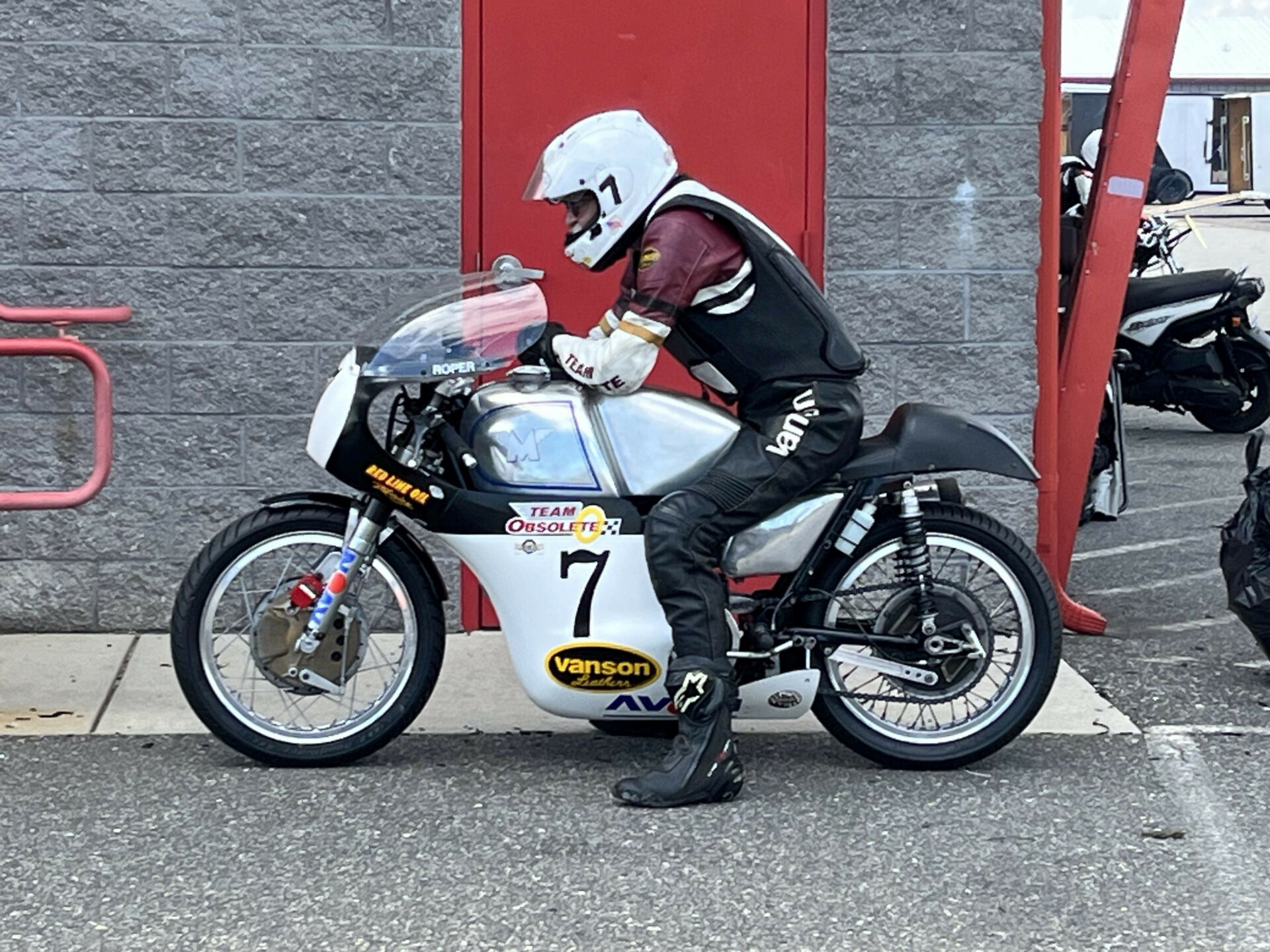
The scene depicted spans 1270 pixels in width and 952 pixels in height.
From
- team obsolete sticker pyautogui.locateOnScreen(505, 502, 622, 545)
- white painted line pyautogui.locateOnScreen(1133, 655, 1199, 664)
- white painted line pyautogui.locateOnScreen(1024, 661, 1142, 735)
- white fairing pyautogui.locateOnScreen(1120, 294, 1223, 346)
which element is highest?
team obsolete sticker pyautogui.locateOnScreen(505, 502, 622, 545)

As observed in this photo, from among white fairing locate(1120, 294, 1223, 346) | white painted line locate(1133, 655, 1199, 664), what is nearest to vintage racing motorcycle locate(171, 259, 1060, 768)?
white painted line locate(1133, 655, 1199, 664)

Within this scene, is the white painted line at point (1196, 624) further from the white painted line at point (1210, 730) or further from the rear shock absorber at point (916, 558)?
the rear shock absorber at point (916, 558)

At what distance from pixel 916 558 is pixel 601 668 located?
2.86ft

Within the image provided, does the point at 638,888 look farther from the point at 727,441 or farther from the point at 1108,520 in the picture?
the point at 1108,520

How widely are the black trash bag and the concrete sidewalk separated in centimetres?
53

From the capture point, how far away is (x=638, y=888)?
4406 mm

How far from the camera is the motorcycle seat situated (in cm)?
1177

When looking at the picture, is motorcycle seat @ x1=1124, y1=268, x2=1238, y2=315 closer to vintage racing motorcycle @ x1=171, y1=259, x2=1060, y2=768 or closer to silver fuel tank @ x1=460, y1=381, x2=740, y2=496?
vintage racing motorcycle @ x1=171, y1=259, x2=1060, y2=768

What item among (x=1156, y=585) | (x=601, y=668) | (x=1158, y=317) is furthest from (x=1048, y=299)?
(x=1158, y=317)

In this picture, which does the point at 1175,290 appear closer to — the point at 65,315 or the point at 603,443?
the point at 65,315

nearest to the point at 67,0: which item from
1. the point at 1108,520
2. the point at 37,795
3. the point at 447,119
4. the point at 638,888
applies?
the point at 447,119

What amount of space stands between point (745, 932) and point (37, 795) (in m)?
1.98

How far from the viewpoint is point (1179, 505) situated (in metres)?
9.73

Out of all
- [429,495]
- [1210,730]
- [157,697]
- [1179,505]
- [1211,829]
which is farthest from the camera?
[1179,505]
